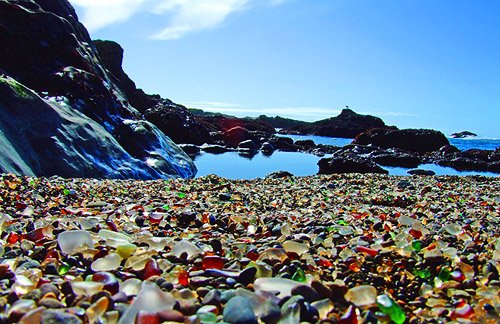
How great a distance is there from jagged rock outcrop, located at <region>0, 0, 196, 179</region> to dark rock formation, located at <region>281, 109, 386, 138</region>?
4301 cm

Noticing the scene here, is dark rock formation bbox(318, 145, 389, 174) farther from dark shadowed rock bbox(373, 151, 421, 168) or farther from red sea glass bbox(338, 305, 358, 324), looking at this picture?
red sea glass bbox(338, 305, 358, 324)

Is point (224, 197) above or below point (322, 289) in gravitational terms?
below

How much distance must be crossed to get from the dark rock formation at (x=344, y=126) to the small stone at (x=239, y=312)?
52535mm

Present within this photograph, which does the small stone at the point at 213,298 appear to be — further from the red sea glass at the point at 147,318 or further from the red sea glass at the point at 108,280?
the red sea glass at the point at 108,280

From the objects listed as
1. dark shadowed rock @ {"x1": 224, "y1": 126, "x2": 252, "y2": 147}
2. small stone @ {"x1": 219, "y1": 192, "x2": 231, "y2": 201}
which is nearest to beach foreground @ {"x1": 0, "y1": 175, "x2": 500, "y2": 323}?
small stone @ {"x1": 219, "y1": 192, "x2": 231, "y2": 201}

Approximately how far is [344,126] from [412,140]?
25751 mm

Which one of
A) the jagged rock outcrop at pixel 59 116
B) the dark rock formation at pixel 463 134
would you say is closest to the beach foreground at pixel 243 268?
the jagged rock outcrop at pixel 59 116

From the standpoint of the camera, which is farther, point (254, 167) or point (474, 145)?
point (474, 145)

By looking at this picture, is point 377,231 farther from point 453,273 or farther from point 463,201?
point 463,201

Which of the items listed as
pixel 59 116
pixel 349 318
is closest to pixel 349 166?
pixel 59 116

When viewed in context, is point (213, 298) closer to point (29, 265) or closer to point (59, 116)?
point (29, 265)

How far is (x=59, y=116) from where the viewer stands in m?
7.91

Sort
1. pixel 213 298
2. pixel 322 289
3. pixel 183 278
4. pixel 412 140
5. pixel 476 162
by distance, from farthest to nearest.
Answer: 1. pixel 412 140
2. pixel 476 162
3. pixel 183 278
4. pixel 322 289
5. pixel 213 298

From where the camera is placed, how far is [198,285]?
1.63 metres
